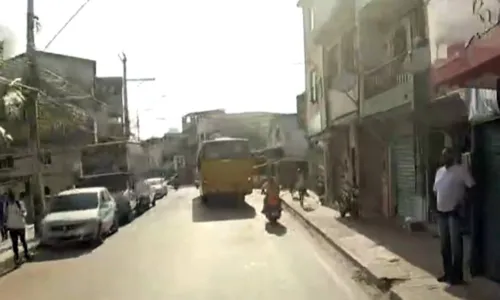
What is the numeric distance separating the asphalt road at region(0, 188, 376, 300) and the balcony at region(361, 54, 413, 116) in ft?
13.0

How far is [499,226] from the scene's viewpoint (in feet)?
34.4

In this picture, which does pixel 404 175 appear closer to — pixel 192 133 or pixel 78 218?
pixel 78 218

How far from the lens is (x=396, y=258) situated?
14102 mm

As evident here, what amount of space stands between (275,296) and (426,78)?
736 cm

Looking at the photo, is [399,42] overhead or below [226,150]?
overhead

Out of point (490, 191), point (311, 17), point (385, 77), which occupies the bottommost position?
point (490, 191)

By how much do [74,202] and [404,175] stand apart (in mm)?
9379

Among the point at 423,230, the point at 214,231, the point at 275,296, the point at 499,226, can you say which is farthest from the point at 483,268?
the point at 214,231

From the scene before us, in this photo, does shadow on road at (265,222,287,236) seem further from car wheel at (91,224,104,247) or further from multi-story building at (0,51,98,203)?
multi-story building at (0,51,98,203)

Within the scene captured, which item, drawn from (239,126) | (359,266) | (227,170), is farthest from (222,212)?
(239,126)

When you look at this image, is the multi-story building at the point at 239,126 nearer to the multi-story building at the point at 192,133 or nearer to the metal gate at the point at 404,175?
the multi-story building at the point at 192,133

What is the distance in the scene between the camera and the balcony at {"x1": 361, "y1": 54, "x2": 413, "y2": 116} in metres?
18.2

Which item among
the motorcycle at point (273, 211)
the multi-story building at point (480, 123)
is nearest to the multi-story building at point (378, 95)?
the motorcycle at point (273, 211)

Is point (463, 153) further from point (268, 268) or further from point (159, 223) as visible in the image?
point (159, 223)
